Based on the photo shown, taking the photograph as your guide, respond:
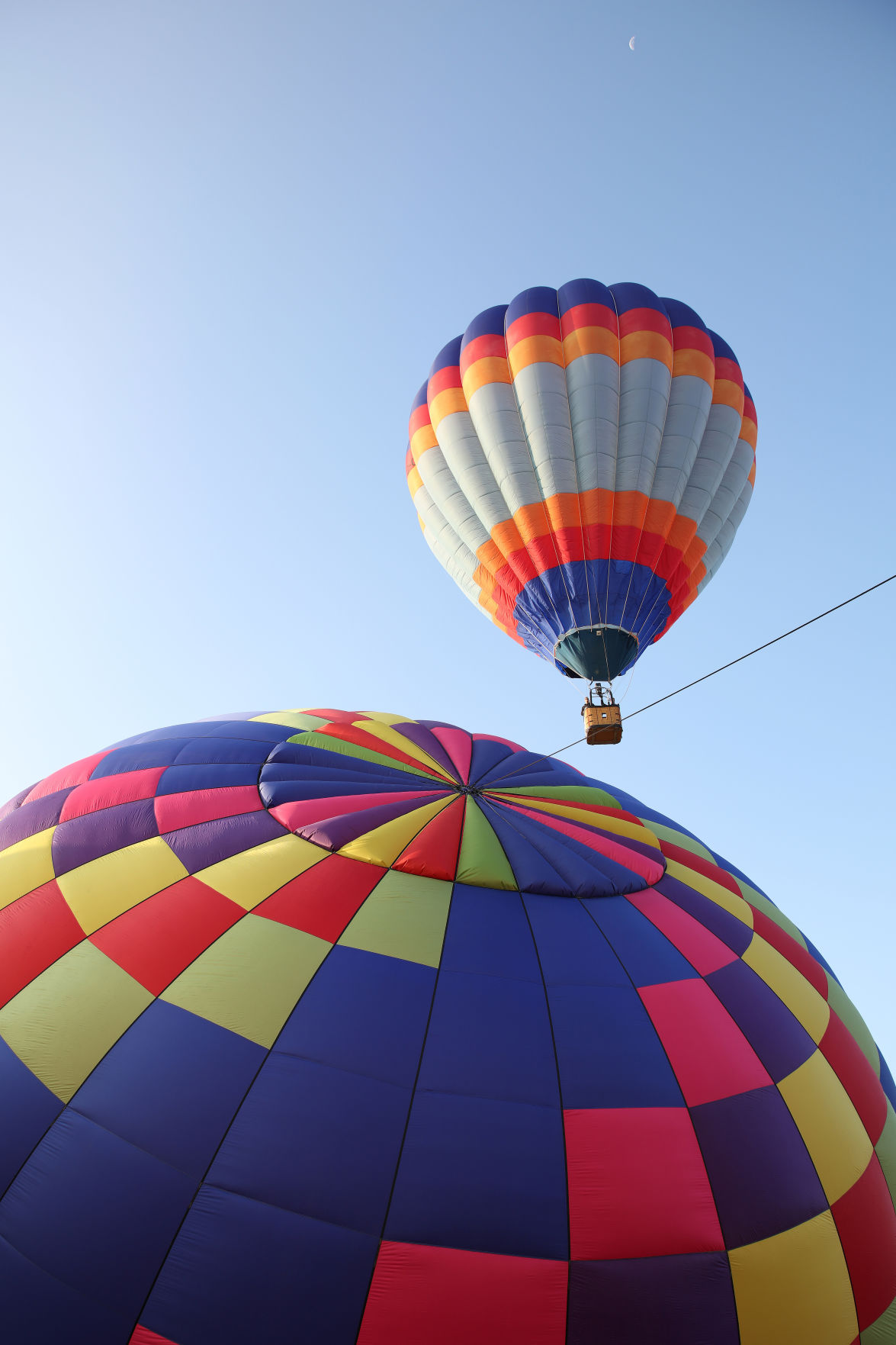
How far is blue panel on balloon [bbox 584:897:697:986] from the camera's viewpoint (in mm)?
3844

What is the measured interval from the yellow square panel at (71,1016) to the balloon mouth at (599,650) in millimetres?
6216

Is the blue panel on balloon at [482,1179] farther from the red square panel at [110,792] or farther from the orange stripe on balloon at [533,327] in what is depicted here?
the orange stripe on balloon at [533,327]

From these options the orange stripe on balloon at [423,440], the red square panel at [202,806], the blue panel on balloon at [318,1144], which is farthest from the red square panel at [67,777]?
the orange stripe on balloon at [423,440]

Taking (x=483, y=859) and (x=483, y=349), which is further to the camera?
(x=483, y=349)

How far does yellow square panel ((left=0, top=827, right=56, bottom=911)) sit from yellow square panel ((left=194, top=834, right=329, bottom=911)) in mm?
926

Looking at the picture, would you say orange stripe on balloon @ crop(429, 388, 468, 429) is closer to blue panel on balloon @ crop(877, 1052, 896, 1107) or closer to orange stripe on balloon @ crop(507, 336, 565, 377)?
orange stripe on balloon @ crop(507, 336, 565, 377)

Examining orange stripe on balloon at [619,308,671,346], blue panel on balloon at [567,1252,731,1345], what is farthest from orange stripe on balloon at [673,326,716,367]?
blue panel on balloon at [567,1252,731,1345]

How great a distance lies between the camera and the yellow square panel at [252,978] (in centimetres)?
334

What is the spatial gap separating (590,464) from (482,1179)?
7241 millimetres

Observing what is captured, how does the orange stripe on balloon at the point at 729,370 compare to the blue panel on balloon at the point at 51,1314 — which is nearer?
the blue panel on balloon at the point at 51,1314

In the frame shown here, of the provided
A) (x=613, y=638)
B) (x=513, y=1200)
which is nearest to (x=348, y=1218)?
(x=513, y=1200)

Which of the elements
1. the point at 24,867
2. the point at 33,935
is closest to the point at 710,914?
the point at 33,935

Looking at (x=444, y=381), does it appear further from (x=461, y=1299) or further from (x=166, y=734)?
(x=461, y=1299)

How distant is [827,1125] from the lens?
12.2 ft
